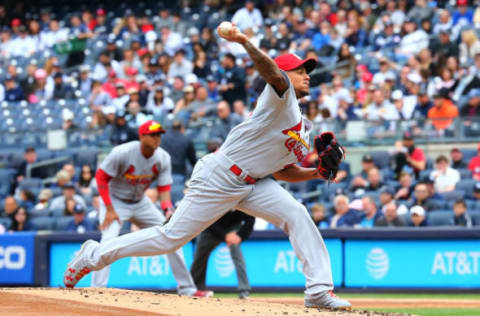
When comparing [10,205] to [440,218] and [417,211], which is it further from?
[440,218]

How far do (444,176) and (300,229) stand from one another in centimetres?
697

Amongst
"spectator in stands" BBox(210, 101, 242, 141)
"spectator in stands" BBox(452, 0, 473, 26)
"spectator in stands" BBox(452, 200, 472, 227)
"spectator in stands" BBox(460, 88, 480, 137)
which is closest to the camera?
"spectator in stands" BBox(452, 200, 472, 227)

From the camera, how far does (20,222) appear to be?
43.3ft

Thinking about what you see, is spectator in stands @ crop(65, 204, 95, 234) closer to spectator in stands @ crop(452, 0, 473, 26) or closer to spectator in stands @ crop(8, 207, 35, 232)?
spectator in stands @ crop(8, 207, 35, 232)

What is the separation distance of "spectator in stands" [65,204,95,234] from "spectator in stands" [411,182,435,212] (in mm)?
4634

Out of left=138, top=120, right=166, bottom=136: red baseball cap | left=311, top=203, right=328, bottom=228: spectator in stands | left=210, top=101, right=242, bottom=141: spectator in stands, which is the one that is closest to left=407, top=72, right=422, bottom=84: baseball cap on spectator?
left=210, top=101, right=242, bottom=141: spectator in stands

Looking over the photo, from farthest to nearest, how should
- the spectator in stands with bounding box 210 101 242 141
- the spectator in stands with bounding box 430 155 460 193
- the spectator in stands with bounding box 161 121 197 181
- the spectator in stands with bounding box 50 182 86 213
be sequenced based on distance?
the spectator in stands with bounding box 210 101 242 141
the spectator in stands with bounding box 50 182 86 213
the spectator in stands with bounding box 430 155 460 193
the spectator in stands with bounding box 161 121 197 181

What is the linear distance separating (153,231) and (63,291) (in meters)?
0.82

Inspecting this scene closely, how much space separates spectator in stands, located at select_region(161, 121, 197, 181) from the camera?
12.3 metres

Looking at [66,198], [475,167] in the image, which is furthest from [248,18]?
[475,167]

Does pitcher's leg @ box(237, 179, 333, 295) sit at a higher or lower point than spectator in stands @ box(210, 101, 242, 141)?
lower

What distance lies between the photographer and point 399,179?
41.9 feet

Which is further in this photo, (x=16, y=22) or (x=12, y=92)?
(x=16, y=22)

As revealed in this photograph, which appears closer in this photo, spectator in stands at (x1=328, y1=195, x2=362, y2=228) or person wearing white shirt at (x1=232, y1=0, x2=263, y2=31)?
spectator in stands at (x1=328, y1=195, x2=362, y2=228)
